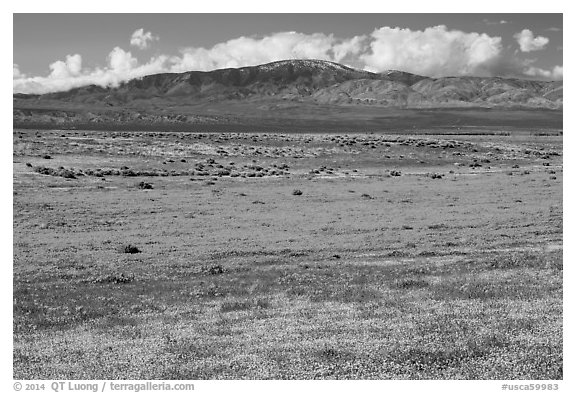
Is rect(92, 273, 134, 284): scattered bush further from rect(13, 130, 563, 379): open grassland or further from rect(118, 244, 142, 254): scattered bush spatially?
rect(118, 244, 142, 254): scattered bush

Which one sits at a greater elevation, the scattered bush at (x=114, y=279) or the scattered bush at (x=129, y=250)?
the scattered bush at (x=114, y=279)

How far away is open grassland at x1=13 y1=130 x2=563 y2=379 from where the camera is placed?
1390 cm

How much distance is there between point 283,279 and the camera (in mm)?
25062

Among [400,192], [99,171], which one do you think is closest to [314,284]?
[400,192]

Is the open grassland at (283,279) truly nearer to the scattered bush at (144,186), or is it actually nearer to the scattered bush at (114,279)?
the scattered bush at (114,279)

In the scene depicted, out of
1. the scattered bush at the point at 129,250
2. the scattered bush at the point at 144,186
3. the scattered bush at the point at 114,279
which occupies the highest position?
the scattered bush at the point at 144,186

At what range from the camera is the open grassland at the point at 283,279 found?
45.6ft

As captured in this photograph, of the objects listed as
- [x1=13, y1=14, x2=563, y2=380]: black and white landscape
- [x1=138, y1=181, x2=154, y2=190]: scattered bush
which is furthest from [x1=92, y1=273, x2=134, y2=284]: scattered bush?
[x1=138, y1=181, x2=154, y2=190]: scattered bush

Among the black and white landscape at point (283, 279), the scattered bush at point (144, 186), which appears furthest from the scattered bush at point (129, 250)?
the scattered bush at point (144, 186)

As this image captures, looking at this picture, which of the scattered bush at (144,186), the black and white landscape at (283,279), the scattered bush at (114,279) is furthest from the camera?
the scattered bush at (144,186)

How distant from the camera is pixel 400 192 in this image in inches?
2623

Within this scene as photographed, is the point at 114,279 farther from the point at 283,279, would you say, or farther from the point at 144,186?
the point at 144,186

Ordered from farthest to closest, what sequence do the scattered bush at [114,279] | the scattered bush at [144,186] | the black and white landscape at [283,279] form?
the scattered bush at [144,186] < the scattered bush at [114,279] < the black and white landscape at [283,279]

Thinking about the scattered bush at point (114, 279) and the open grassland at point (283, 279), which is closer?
the open grassland at point (283, 279)
